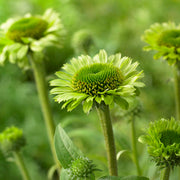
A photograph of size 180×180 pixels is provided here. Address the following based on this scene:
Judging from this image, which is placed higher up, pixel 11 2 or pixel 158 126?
pixel 11 2

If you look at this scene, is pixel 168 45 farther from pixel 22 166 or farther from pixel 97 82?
pixel 22 166

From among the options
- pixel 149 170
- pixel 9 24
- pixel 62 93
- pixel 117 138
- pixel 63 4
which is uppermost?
pixel 63 4

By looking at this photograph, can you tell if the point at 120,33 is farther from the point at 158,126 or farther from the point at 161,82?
the point at 158,126

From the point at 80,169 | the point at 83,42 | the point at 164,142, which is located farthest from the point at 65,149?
the point at 83,42

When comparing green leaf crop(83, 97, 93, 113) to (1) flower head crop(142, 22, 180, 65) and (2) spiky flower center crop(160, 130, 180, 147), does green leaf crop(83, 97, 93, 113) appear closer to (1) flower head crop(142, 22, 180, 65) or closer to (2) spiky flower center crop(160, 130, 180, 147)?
(2) spiky flower center crop(160, 130, 180, 147)

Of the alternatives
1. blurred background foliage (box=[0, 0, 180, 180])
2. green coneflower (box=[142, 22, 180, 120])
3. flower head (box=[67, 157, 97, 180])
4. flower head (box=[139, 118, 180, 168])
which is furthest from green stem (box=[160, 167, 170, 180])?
blurred background foliage (box=[0, 0, 180, 180])

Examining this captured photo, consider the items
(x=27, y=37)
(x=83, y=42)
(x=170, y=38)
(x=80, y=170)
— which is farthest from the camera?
(x=83, y=42)

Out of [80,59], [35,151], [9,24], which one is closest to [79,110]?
[35,151]
